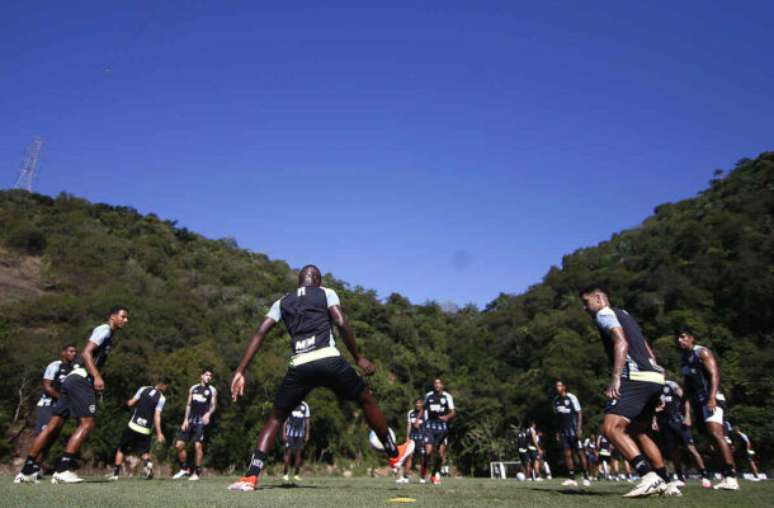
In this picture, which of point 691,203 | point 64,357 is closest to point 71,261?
point 64,357

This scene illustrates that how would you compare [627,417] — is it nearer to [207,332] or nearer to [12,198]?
[207,332]

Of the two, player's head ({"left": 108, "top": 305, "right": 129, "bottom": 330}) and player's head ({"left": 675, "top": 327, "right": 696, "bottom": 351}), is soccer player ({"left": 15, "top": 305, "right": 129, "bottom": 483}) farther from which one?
player's head ({"left": 675, "top": 327, "right": 696, "bottom": 351})

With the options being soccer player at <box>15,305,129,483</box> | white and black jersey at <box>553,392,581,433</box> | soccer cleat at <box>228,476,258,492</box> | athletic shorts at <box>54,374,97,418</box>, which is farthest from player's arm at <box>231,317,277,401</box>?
white and black jersey at <box>553,392,581,433</box>

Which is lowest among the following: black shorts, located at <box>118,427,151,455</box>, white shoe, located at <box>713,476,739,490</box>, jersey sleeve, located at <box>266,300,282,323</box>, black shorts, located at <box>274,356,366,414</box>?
white shoe, located at <box>713,476,739,490</box>

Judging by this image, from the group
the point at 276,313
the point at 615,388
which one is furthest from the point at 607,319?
the point at 276,313

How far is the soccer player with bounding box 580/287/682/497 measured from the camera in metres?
5.92

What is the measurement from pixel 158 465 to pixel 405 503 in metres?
34.9

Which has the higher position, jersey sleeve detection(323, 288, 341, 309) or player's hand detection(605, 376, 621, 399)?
jersey sleeve detection(323, 288, 341, 309)

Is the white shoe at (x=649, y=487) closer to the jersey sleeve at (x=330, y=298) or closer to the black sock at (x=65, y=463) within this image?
the jersey sleeve at (x=330, y=298)

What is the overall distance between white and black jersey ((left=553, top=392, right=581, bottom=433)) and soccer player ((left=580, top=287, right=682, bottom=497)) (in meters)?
6.48

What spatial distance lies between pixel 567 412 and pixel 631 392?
7.35 metres

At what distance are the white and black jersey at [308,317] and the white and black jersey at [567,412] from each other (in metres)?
8.82

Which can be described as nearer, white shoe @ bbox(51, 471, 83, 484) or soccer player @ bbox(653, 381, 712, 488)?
white shoe @ bbox(51, 471, 83, 484)

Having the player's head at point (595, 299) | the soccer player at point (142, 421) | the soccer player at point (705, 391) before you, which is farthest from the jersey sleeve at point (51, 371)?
the soccer player at point (705, 391)
